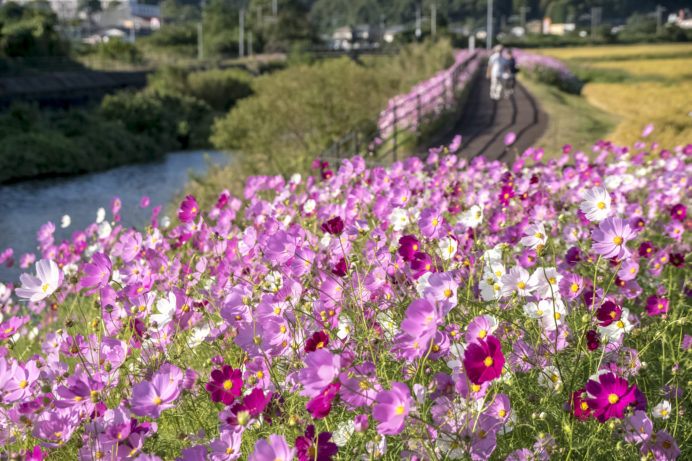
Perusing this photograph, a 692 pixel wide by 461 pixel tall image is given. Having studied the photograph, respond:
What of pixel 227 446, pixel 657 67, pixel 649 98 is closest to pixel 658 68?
pixel 657 67

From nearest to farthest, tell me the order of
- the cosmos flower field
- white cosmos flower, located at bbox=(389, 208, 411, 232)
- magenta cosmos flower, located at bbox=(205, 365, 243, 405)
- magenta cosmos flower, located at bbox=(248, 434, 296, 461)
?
magenta cosmos flower, located at bbox=(248, 434, 296, 461), the cosmos flower field, magenta cosmos flower, located at bbox=(205, 365, 243, 405), white cosmos flower, located at bbox=(389, 208, 411, 232)

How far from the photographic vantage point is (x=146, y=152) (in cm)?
2812

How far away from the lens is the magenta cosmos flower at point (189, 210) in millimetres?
2920

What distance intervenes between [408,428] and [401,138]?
11.8 m

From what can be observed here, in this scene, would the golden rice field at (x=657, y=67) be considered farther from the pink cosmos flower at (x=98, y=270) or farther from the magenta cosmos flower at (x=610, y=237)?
the pink cosmos flower at (x=98, y=270)

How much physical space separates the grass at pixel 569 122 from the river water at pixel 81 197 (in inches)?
278

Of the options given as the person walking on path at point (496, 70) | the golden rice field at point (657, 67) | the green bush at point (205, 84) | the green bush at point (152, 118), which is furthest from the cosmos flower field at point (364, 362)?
the green bush at point (205, 84)

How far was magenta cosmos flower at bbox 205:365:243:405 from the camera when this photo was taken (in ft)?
5.42

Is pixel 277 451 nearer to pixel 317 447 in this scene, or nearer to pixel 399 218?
pixel 317 447

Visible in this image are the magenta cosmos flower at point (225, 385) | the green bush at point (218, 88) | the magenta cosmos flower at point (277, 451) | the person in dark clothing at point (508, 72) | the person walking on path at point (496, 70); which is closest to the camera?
the magenta cosmos flower at point (277, 451)

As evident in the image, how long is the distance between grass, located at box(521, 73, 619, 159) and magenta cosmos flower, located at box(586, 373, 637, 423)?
8826 mm

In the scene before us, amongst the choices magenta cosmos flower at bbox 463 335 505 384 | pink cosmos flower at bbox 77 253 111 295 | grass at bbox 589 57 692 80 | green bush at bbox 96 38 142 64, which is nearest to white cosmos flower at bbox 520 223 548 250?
magenta cosmos flower at bbox 463 335 505 384

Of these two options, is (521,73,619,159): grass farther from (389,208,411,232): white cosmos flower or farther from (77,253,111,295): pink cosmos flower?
(77,253,111,295): pink cosmos flower

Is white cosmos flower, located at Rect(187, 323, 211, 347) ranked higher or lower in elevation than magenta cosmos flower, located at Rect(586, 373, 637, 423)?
lower
